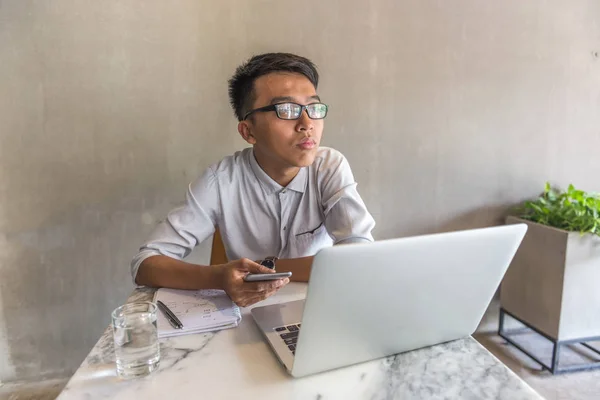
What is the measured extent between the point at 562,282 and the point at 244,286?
163 centimetres

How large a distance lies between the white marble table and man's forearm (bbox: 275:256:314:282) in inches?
13.7

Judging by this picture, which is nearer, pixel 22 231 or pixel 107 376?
pixel 107 376

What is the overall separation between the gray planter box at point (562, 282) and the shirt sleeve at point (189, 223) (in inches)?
61.2

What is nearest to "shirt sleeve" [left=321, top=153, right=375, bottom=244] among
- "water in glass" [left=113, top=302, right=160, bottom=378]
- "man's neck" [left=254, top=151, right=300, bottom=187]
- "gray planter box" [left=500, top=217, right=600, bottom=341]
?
"man's neck" [left=254, top=151, right=300, bottom=187]

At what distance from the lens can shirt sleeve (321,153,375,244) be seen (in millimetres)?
1244

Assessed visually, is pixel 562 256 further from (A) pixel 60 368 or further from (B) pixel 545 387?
(A) pixel 60 368

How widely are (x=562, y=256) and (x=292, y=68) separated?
1487mm

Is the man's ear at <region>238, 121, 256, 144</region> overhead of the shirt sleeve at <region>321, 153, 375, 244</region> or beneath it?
overhead

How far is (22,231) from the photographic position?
176cm

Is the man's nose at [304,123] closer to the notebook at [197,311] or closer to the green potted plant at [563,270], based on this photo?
the notebook at [197,311]

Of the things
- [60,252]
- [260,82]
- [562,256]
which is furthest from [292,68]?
[562,256]

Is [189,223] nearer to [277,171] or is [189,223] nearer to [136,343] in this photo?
[277,171]

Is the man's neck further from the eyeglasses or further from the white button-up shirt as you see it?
the eyeglasses

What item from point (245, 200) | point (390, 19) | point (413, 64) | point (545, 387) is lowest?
point (545, 387)
